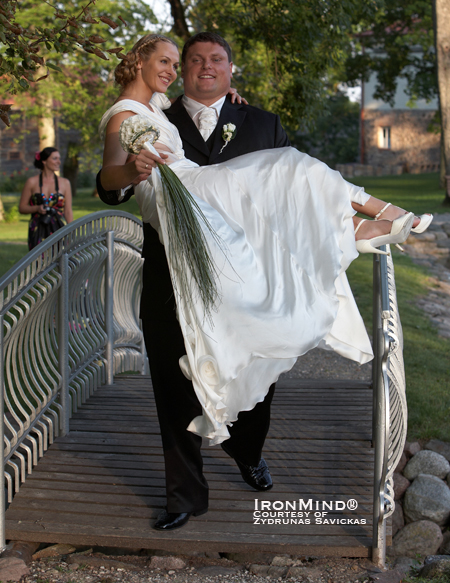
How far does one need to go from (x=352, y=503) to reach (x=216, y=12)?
→ 398 inches

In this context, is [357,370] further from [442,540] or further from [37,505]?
[37,505]

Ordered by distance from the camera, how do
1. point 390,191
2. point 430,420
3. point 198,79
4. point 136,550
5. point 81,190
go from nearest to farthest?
point 198,79 < point 136,550 < point 430,420 < point 390,191 < point 81,190

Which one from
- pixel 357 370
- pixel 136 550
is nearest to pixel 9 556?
pixel 136 550

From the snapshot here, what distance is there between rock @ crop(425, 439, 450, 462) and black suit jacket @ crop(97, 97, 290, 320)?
2434mm

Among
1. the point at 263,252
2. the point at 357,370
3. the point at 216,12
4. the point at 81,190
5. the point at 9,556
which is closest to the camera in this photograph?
the point at 263,252

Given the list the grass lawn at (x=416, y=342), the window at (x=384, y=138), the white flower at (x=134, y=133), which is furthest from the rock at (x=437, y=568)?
the window at (x=384, y=138)

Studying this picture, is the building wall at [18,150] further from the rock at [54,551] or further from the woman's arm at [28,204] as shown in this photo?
the rock at [54,551]

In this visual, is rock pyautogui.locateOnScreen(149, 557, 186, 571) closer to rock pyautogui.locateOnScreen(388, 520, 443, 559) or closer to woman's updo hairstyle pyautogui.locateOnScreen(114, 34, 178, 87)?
rock pyautogui.locateOnScreen(388, 520, 443, 559)

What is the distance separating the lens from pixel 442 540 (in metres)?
3.87

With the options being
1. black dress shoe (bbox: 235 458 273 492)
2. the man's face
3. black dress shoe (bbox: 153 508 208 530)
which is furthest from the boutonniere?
black dress shoe (bbox: 153 508 208 530)

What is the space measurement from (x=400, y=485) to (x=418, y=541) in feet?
1.68

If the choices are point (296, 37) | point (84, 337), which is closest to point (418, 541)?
point (84, 337)

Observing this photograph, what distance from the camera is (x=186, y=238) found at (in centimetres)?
254

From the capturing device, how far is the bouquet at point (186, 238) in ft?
8.29
